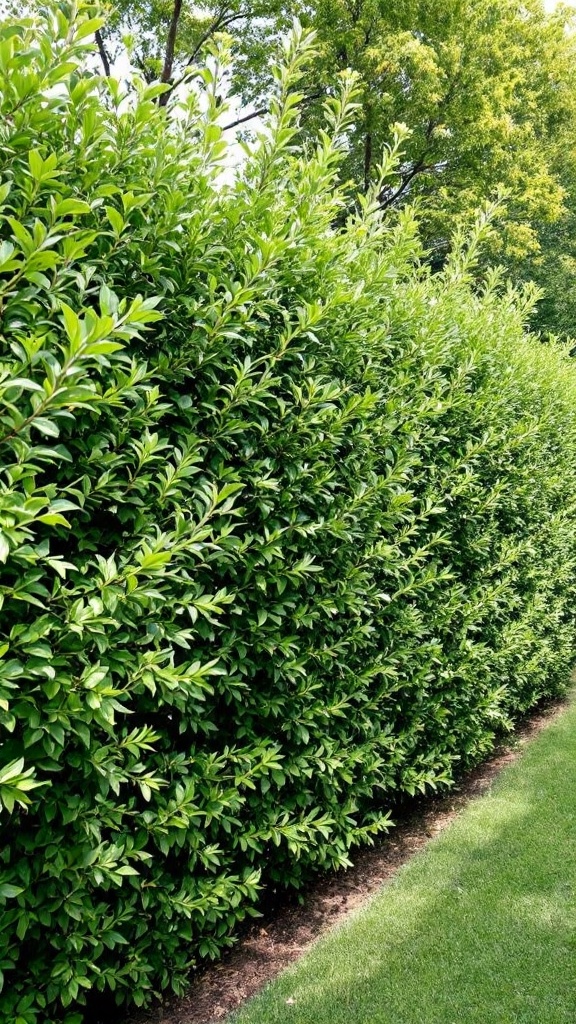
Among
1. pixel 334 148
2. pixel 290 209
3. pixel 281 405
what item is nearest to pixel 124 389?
pixel 281 405

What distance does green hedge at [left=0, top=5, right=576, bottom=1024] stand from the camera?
2.18 metres

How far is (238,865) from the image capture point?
11.4 ft

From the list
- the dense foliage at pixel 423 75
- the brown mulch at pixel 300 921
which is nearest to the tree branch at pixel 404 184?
the dense foliage at pixel 423 75

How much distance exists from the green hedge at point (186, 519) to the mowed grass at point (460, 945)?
42cm

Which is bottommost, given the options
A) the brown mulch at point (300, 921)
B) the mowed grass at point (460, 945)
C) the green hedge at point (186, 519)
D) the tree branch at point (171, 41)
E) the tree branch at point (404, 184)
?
the brown mulch at point (300, 921)

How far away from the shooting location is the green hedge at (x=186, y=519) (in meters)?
2.18

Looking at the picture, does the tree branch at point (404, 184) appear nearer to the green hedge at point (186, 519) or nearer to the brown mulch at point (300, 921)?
the green hedge at point (186, 519)

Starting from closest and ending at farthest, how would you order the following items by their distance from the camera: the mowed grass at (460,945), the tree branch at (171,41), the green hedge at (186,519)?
the green hedge at (186,519) → the mowed grass at (460,945) → the tree branch at (171,41)

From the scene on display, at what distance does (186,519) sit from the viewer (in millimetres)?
2832

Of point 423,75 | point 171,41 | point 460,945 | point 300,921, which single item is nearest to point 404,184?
point 423,75

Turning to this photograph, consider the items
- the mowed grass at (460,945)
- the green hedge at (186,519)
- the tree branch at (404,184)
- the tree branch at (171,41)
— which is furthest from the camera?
the tree branch at (404,184)

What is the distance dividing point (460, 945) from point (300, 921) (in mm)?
904

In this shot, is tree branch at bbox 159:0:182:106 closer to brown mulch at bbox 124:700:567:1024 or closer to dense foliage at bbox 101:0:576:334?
dense foliage at bbox 101:0:576:334

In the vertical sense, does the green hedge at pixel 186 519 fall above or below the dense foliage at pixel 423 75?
below
